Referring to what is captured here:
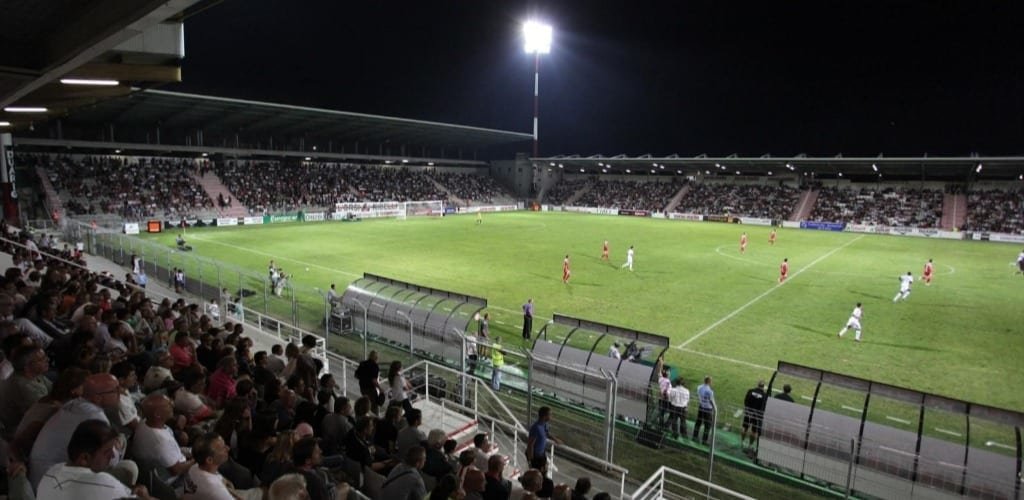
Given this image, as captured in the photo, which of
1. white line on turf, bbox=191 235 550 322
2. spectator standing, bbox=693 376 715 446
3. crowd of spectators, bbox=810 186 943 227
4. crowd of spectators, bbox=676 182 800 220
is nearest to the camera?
spectator standing, bbox=693 376 715 446

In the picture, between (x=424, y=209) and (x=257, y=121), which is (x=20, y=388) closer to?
(x=257, y=121)

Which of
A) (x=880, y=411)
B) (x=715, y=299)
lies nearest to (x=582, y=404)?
(x=880, y=411)

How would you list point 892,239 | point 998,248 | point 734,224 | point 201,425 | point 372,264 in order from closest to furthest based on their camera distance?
point 201,425
point 372,264
point 998,248
point 892,239
point 734,224

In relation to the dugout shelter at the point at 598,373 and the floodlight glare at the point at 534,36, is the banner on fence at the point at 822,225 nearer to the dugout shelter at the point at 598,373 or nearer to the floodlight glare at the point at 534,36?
the floodlight glare at the point at 534,36

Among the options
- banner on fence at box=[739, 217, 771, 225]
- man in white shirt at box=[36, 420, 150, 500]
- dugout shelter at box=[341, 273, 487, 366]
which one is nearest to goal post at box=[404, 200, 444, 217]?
banner on fence at box=[739, 217, 771, 225]

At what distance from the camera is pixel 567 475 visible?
30.0ft

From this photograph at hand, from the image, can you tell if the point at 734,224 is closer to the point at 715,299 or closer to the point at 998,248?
the point at 998,248

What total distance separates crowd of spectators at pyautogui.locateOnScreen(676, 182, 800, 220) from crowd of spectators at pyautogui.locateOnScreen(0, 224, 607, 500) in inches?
2544

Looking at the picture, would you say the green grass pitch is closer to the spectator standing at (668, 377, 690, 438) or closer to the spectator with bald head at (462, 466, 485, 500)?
the spectator standing at (668, 377, 690, 438)

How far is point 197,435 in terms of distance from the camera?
4742mm

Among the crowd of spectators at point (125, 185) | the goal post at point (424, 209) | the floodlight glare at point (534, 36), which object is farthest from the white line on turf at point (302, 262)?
the floodlight glare at point (534, 36)

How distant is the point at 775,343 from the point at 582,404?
29.2 ft

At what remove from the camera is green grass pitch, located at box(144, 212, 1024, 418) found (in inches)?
637

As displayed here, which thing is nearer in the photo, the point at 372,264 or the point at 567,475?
the point at 567,475
